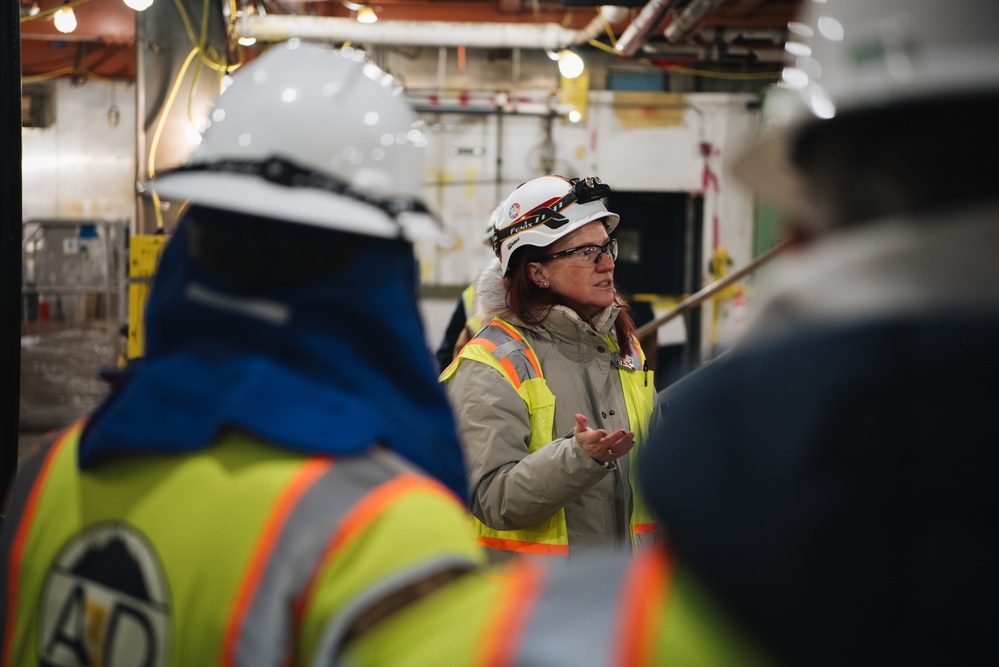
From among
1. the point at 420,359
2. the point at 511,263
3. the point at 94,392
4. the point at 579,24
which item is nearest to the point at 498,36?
the point at 579,24

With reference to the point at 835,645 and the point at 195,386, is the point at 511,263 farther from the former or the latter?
the point at 835,645

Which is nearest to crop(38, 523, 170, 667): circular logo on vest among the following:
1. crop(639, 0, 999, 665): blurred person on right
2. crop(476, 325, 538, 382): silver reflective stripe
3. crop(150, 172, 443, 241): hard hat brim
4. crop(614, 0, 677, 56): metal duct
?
crop(150, 172, 443, 241): hard hat brim

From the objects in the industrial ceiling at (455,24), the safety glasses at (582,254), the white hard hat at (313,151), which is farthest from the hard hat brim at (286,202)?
the industrial ceiling at (455,24)

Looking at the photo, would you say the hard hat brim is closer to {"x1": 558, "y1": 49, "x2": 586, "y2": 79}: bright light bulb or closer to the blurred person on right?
the blurred person on right

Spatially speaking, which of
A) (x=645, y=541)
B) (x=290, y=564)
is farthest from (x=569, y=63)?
(x=290, y=564)

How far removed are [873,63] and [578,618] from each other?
0.49m

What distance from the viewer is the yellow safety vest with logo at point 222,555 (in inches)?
34.6

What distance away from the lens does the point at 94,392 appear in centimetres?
811

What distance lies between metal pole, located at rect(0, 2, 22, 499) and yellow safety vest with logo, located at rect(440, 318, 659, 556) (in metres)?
1.29

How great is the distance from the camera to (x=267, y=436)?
0.96 metres

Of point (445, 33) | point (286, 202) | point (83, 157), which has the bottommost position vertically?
point (286, 202)

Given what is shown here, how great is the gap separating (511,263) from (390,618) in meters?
2.31

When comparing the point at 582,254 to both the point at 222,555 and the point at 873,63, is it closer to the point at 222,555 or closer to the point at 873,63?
the point at 222,555

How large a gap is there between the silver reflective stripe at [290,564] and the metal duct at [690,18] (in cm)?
712
